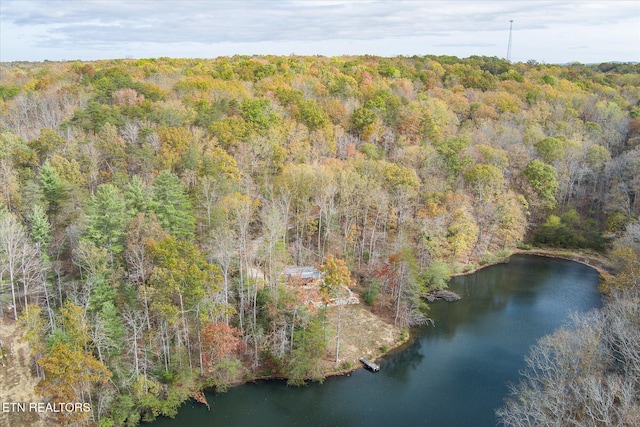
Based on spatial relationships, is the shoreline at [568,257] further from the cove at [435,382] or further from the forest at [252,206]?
the cove at [435,382]

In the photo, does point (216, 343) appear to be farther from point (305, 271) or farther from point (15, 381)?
point (305, 271)

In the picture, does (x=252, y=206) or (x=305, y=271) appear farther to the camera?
(x=252, y=206)

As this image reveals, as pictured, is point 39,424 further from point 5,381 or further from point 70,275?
point 70,275

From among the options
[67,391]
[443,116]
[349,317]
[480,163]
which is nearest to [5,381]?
[67,391]

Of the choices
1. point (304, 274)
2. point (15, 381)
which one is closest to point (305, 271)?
point (304, 274)

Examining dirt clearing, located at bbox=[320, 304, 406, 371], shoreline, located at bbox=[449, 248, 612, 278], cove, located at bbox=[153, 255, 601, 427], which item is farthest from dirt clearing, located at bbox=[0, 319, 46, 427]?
shoreline, located at bbox=[449, 248, 612, 278]

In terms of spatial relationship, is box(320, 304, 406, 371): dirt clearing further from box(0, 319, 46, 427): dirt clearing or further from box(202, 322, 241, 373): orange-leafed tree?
box(0, 319, 46, 427): dirt clearing

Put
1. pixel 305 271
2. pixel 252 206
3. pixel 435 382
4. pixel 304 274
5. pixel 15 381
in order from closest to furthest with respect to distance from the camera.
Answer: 1. pixel 15 381
2. pixel 435 382
3. pixel 304 274
4. pixel 305 271
5. pixel 252 206
